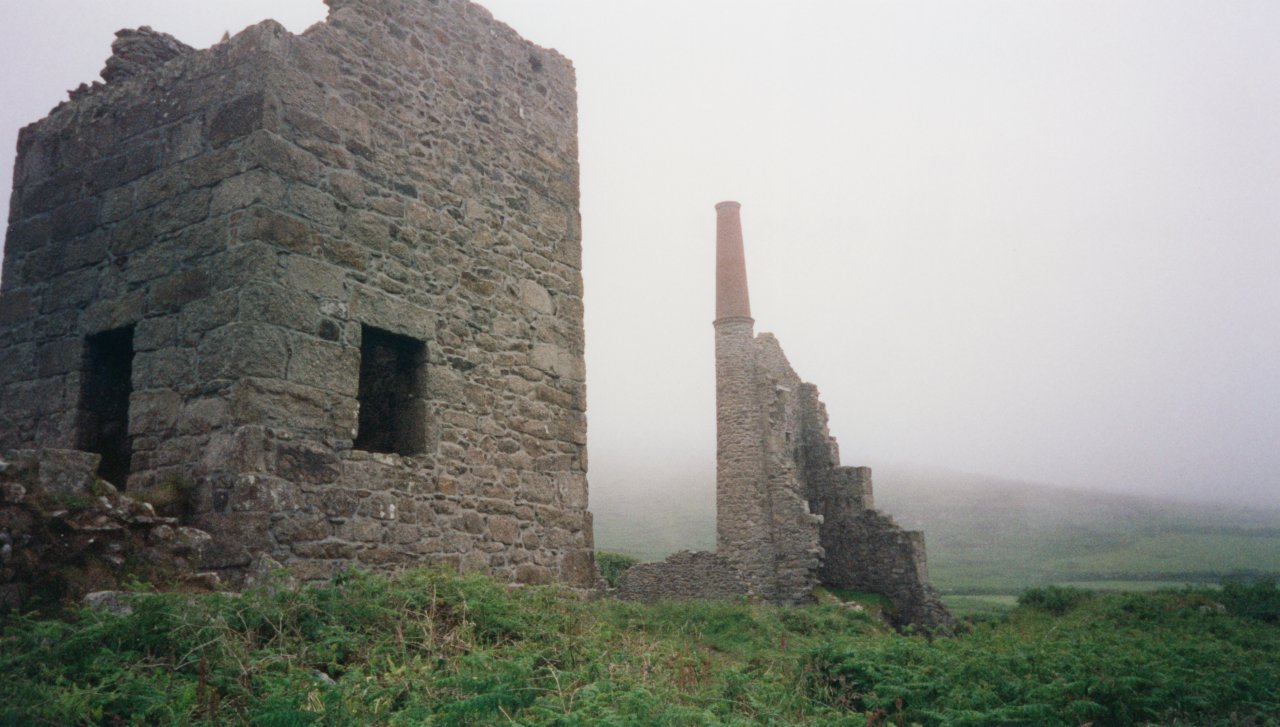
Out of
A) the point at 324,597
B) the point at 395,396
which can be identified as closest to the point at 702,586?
the point at 395,396

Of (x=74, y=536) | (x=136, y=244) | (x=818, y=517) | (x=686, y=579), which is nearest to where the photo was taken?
(x=74, y=536)

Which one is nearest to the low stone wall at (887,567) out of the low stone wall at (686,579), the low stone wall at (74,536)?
the low stone wall at (686,579)

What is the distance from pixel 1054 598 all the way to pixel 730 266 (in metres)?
15.1

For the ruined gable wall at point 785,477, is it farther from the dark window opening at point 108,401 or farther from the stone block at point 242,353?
the stone block at point 242,353

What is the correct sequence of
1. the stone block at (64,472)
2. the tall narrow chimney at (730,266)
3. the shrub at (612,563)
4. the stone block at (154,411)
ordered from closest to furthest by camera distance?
the stone block at (64,472)
the stone block at (154,411)
the tall narrow chimney at (730,266)
the shrub at (612,563)

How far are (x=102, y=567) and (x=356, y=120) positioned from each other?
406 cm

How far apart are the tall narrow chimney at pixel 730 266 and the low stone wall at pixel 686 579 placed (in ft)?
28.1

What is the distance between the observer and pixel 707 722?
4.31 metres

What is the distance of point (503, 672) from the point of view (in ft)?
16.0

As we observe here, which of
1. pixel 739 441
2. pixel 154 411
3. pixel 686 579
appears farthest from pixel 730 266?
pixel 154 411

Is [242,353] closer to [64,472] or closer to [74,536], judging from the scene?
[64,472]

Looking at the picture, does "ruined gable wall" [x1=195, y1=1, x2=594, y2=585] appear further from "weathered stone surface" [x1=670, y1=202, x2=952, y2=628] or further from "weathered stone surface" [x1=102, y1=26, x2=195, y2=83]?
"weathered stone surface" [x1=670, y1=202, x2=952, y2=628]

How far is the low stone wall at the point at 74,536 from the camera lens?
5082 millimetres

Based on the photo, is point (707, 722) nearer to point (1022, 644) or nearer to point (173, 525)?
point (173, 525)
